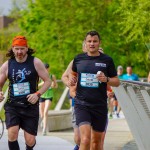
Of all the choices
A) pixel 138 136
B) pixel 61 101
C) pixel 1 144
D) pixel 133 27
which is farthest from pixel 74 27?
pixel 138 136

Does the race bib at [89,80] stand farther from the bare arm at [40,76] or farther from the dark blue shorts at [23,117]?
the dark blue shorts at [23,117]

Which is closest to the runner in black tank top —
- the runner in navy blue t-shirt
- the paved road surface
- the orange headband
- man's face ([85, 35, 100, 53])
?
the orange headband

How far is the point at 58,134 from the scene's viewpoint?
1781 centimetres

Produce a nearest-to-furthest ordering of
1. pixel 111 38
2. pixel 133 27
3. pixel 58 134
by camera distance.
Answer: pixel 58 134, pixel 133 27, pixel 111 38

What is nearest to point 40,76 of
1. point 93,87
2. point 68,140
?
point 93,87

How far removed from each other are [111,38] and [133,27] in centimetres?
2145

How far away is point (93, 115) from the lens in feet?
31.1

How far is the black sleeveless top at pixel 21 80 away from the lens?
9.94 m

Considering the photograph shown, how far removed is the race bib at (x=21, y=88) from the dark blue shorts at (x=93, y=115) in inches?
31.0

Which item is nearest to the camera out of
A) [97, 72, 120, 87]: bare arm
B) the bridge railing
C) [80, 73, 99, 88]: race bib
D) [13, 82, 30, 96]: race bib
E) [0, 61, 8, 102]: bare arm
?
[97, 72, 120, 87]: bare arm

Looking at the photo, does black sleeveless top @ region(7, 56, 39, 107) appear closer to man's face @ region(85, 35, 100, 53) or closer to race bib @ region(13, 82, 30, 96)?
race bib @ region(13, 82, 30, 96)

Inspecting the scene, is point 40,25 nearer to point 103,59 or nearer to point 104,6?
point 104,6

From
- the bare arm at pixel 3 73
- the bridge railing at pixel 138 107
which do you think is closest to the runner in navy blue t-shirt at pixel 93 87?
the bridge railing at pixel 138 107

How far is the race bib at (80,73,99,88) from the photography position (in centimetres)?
937
